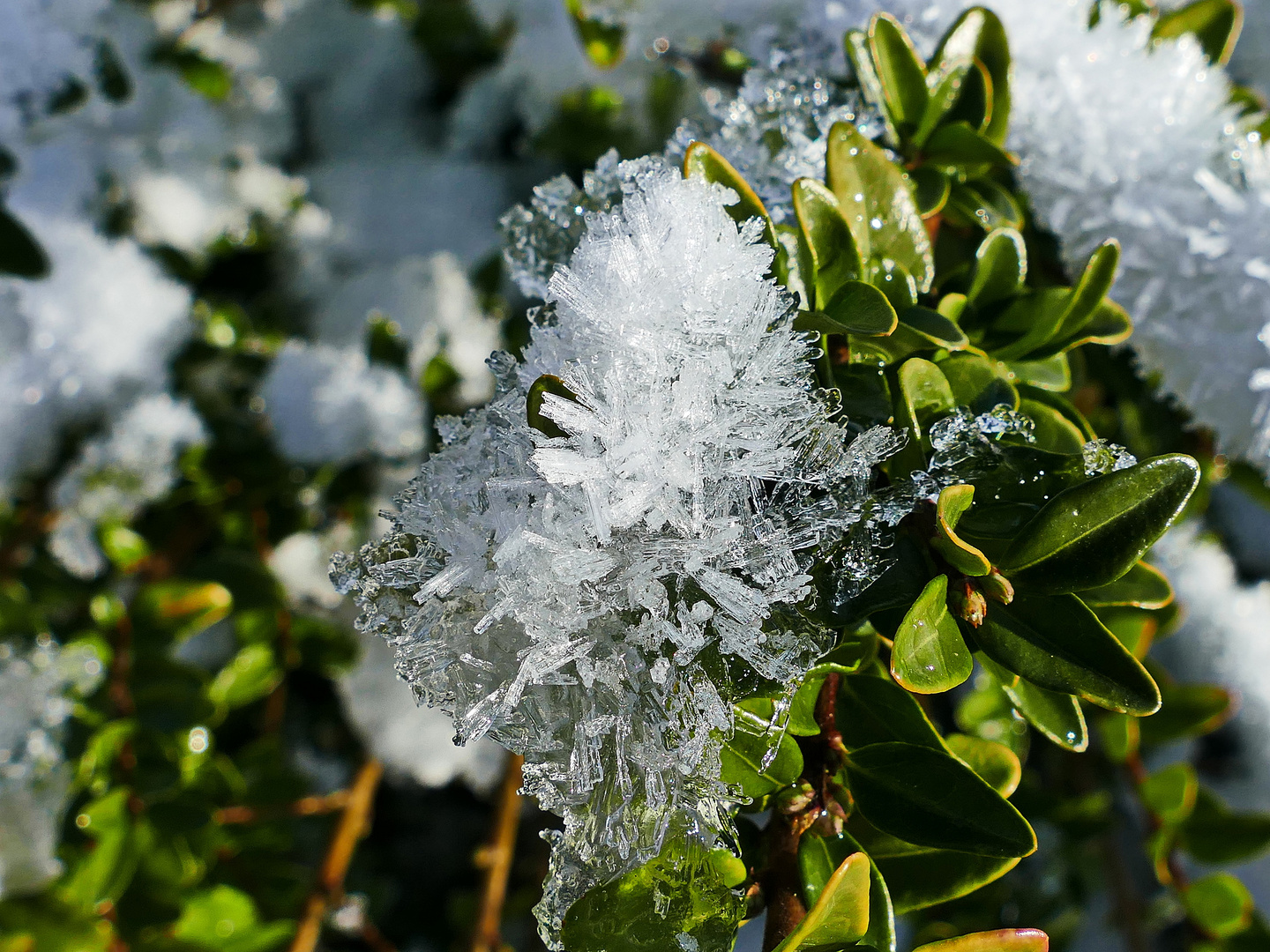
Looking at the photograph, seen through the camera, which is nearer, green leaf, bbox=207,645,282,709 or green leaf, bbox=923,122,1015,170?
green leaf, bbox=923,122,1015,170

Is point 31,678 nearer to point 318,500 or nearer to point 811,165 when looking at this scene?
point 318,500

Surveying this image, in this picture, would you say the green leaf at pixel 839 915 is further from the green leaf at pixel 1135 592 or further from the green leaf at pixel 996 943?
the green leaf at pixel 1135 592

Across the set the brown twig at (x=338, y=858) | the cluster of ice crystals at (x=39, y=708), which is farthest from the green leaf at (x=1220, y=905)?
the cluster of ice crystals at (x=39, y=708)

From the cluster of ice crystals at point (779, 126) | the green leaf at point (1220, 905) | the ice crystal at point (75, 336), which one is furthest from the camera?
the ice crystal at point (75, 336)

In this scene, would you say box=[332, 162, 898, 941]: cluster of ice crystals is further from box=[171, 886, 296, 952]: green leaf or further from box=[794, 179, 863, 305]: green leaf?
box=[171, 886, 296, 952]: green leaf

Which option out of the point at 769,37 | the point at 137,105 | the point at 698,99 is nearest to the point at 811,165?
the point at 769,37

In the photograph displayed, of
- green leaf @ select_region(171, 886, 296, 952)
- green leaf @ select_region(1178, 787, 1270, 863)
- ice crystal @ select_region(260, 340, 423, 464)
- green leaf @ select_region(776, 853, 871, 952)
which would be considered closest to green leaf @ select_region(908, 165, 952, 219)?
green leaf @ select_region(776, 853, 871, 952)

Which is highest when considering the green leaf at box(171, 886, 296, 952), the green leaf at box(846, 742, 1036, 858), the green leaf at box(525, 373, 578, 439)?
the green leaf at box(525, 373, 578, 439)
